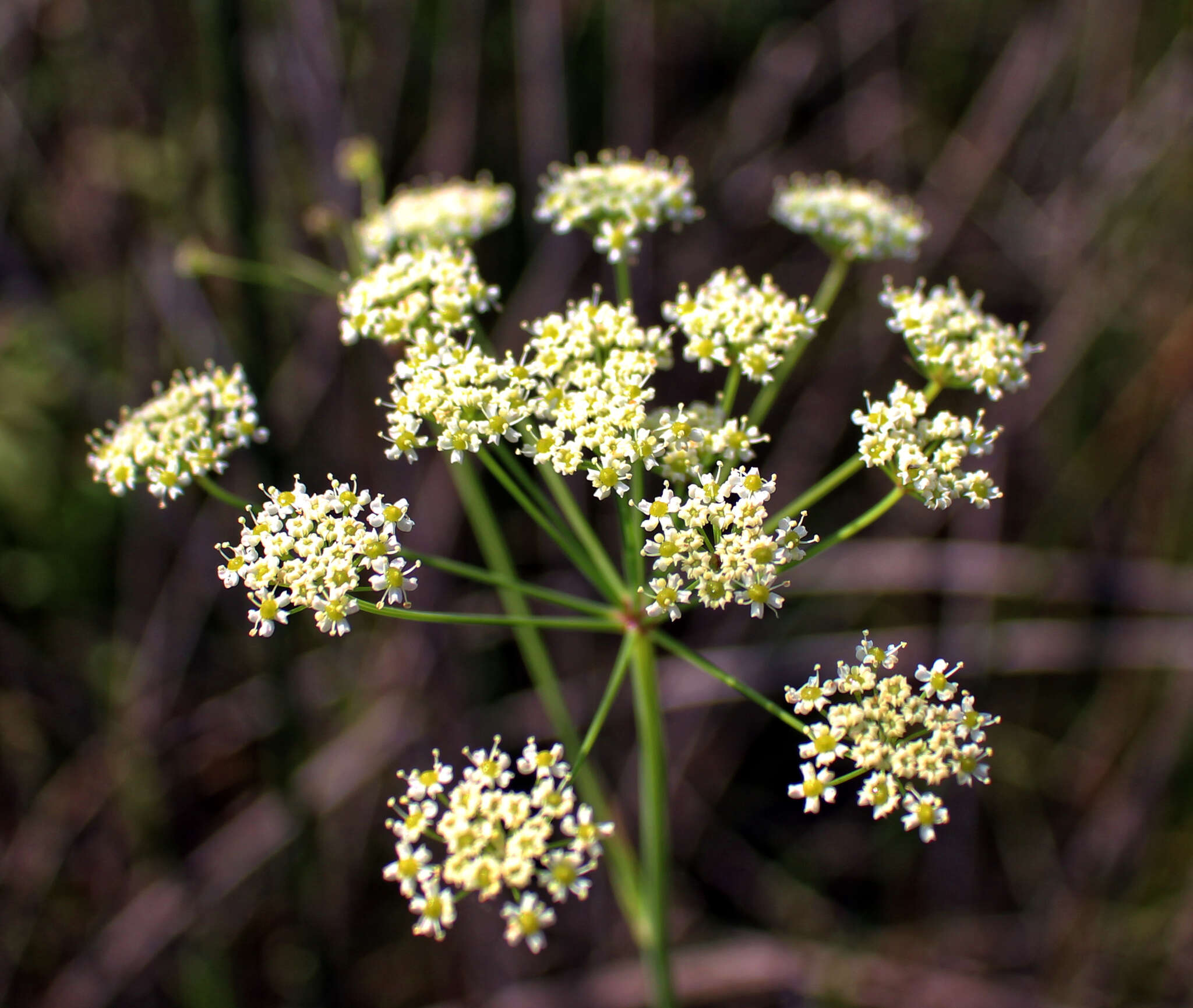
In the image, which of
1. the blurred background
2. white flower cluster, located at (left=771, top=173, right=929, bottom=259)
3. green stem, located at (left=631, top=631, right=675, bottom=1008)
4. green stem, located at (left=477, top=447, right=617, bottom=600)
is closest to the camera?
green stem, located at (left=477, top=447, right=617, bottom=600)

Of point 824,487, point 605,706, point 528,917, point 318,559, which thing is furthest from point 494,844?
point 824,487

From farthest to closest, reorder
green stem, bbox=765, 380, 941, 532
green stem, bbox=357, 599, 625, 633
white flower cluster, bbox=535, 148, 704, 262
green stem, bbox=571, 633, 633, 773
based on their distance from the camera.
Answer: white flower cluster, bbox=535, 148, 704, 262, green stem, bbox=765, 380, 941, 532, green stem, bbox=357, 599, 625, 633, green stem, bbox=571, 633, 633, 773

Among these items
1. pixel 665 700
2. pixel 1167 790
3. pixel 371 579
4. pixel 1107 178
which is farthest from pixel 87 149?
pixel 1167 790

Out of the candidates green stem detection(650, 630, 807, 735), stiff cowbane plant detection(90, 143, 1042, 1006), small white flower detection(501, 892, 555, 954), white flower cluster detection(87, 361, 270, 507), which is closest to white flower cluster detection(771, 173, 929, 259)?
stiff cowbane plant detection(90, 143, 1042, 1006)

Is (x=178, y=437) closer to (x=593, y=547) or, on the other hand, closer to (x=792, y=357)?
(x=593, y=547)

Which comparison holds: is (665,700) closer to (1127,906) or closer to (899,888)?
(899,888)

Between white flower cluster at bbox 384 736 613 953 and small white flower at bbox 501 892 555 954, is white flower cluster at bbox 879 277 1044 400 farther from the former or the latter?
small white flower at bbox 501 892 555 954
